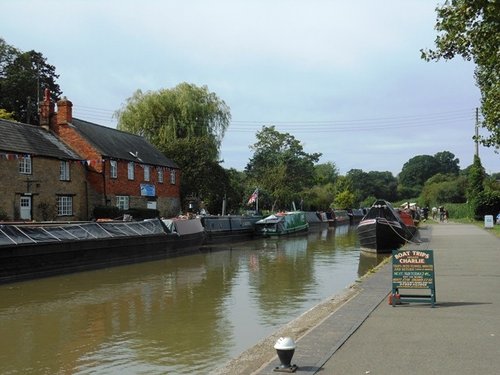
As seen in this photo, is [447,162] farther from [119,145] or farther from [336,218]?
[119,145]

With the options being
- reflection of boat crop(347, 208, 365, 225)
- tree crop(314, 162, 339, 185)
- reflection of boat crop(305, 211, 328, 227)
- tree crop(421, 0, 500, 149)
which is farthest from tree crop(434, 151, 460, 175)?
tree crop(421, 0, 500, 149)

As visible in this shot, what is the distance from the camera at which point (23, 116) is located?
6097cm

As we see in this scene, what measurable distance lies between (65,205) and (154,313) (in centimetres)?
2468

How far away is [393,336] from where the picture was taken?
7566 millimetres

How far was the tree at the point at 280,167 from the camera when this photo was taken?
6706 cm

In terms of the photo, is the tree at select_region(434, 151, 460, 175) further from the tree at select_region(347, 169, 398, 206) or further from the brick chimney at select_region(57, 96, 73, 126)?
the brick chimney at select_region(57, 96, 73, 126)

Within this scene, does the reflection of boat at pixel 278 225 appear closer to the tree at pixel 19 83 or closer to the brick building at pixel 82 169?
the brick building at pixel 82 169

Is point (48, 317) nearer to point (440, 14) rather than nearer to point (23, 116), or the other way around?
point (440, 14)

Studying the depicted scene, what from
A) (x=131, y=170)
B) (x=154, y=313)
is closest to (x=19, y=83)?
(x=131, y=170)

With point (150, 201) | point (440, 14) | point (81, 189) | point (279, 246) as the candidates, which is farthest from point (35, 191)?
point (440, 14)

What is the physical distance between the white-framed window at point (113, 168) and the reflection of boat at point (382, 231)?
1870 centimetres

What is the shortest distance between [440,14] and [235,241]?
2964cm

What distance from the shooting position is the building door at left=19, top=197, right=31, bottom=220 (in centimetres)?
3170

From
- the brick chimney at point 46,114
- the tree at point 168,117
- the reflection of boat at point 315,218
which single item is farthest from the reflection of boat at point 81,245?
the reflection of boat at point 315,218
